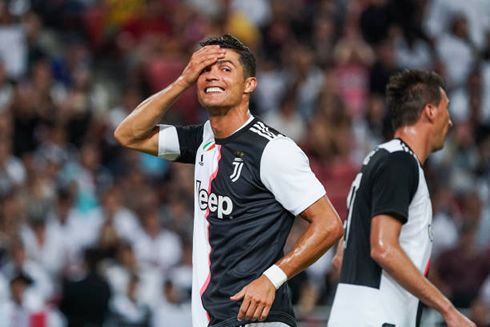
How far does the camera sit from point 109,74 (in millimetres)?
14281

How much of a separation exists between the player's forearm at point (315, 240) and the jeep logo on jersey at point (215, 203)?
0.45 m

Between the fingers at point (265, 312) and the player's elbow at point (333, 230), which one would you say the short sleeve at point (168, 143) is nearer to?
the player's elbow at point (333, 230)

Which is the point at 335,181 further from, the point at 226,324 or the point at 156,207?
the point at 226,324

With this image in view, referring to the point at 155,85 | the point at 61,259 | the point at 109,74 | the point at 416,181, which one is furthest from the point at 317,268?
the point at 416,181

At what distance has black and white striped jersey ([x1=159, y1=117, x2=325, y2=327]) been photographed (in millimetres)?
4727

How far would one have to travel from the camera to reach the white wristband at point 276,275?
4.56 meters

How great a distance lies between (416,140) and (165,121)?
823 cm

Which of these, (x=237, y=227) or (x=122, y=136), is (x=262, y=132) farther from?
(x=122, y=136)

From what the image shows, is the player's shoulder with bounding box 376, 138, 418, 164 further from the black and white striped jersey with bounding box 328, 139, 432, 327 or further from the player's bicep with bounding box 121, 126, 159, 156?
the player's bicep with bounding box 121, 126, 159, 156

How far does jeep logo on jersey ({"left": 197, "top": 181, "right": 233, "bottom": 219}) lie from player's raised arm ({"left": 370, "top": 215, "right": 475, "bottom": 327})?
84cm

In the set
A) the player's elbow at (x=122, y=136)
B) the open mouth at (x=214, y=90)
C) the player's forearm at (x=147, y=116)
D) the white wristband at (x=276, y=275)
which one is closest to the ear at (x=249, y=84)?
the open mouth at (x=214, y=90)

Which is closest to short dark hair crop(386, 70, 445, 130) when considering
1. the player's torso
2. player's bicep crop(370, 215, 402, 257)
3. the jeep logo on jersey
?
player's bicep crop(370, 215, 402, 257)

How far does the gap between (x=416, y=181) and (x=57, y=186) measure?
7.35 metres

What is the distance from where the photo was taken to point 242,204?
15.9ft
